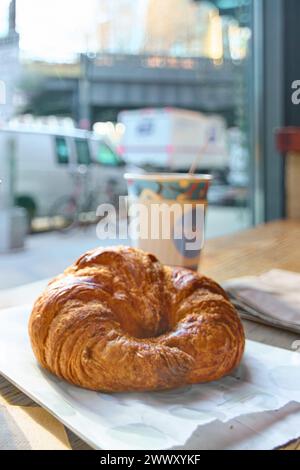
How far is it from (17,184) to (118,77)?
433 mm

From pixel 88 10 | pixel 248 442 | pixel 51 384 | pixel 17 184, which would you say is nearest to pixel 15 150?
pixel 17 184

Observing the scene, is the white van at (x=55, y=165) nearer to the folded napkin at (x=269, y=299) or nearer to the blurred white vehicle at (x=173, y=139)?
the blurred white vehicle at (x=173, y=139)

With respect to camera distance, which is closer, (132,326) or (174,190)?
(132,326)

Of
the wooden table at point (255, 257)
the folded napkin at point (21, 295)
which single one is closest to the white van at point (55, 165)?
the wooden table at point (255, 257)

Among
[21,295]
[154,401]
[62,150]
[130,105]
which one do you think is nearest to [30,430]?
[154,401]

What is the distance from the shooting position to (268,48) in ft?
5.49

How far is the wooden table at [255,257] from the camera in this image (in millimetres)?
495

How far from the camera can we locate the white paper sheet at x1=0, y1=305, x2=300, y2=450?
28cm

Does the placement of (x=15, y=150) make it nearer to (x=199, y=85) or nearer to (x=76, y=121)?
(x=76, y=121)

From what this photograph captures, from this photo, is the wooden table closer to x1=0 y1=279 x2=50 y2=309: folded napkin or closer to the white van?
x1=0 y1=279 x2=50 y2=309: folded napkin

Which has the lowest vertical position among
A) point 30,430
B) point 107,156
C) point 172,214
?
point 30,430

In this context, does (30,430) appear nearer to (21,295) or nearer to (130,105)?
(21,295)

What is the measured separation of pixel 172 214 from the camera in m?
0.62

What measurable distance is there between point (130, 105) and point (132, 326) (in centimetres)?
118
